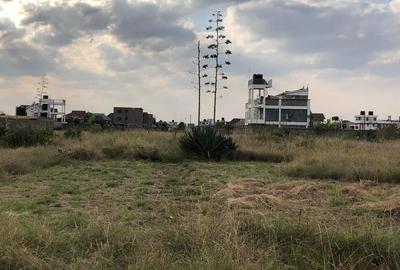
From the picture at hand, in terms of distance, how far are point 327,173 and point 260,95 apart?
85.0 m

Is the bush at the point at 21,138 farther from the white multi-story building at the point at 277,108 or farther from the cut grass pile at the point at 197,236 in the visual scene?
the white multi-story building at the point at 277,108

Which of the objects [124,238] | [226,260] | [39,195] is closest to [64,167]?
[39,195]

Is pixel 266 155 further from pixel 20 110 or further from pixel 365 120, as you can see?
pixel 365 120

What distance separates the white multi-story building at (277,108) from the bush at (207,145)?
72.7 meters

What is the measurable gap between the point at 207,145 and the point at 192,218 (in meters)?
16.6

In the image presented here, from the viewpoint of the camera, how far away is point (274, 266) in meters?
4.92

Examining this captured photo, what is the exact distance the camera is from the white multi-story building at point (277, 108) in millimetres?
96875

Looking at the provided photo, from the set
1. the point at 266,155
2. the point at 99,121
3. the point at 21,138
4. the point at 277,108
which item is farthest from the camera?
the point at 277,108

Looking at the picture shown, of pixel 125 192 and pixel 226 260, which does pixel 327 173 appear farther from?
pixel 226 260

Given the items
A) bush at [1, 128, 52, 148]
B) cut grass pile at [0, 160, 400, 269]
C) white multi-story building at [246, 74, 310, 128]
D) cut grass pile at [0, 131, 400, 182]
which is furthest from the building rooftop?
cut grass pile at [0, 160, 400, 269]

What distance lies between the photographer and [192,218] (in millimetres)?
6355

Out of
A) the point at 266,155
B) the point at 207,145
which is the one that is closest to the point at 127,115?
the point at 266,155

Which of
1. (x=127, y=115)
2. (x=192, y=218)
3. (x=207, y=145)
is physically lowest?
(x=192, y=218)

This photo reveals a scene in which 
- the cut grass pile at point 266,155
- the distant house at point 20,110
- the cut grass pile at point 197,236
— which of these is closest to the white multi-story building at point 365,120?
the distant house at point 20,110
